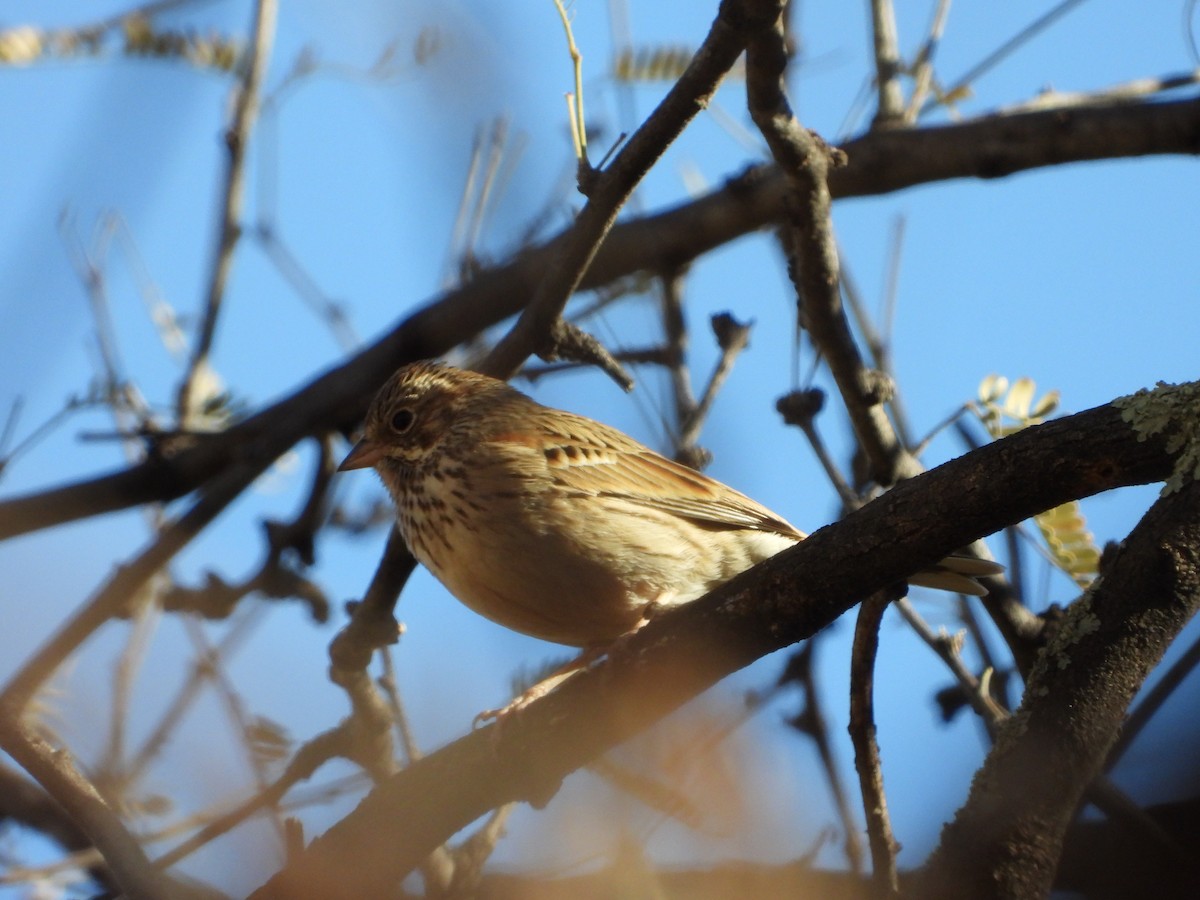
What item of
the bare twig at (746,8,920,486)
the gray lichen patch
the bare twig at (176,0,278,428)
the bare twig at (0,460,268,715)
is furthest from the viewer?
the bare twig at (176,0,278,428)

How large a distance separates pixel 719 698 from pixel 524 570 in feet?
2.97

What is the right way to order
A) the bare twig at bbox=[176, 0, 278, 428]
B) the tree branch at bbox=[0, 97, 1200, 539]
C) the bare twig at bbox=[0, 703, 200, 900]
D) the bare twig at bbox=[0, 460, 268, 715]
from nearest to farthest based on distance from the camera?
the bare twig at bbox=[0, 703, 200, 900], the bare twig at bbox=[0, 460, 268, 715], the tree branch at bbox=[0, 97, 1200, 539], the bare twig at bbox=[176, 0, 278, 428]

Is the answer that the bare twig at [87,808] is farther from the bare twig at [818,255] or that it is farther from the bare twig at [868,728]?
the bare twig at [818,255]

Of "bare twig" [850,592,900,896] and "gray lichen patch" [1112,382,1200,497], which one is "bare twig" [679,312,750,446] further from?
"gray lichen patch" [1112,382,1200,497]

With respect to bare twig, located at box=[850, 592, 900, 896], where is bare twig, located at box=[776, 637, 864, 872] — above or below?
above

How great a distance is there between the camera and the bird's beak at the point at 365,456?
5.81 meters

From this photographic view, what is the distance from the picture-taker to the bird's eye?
227 inches

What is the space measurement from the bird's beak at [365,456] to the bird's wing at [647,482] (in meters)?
0.71

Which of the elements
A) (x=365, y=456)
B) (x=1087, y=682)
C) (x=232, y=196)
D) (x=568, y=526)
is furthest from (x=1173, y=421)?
(x=232, y=196)

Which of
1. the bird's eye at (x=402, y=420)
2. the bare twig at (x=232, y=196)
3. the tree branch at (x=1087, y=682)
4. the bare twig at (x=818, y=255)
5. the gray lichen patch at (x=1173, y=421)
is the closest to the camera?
the tree branch at (x=1087, y=682)

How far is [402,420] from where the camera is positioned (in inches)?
229

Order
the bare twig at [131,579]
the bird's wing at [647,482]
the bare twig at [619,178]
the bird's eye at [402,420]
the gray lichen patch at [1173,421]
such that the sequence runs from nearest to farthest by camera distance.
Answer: the gray lichen patch at [1173,421] < the bare twig at [619,178] < the bare twig at [131,579] < the bird's wing at [647,482] < the bird's eye at [402,420]

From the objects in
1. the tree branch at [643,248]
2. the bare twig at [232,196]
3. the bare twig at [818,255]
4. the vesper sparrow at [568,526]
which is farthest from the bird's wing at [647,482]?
the bare twig at [232,196]

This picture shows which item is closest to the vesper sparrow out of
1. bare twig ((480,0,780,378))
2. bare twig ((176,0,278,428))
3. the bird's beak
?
the bird's beak
